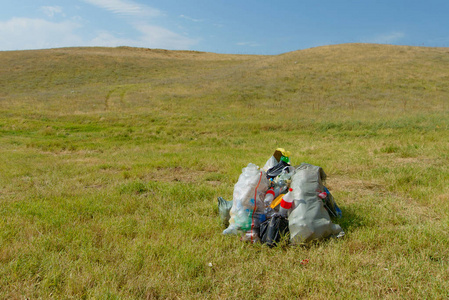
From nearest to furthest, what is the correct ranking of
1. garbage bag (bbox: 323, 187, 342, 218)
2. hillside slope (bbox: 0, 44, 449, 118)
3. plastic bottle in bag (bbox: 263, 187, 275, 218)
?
plastic bottle in bag (bbox: 263, 187, 275, 218) → garbage bag (bbox: 323, 187, 342, 218) → hillside slope (bbox: 0, 44, 449, 118)

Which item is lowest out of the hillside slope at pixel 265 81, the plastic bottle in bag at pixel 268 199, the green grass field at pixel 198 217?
the green grass field at pixel 198 217

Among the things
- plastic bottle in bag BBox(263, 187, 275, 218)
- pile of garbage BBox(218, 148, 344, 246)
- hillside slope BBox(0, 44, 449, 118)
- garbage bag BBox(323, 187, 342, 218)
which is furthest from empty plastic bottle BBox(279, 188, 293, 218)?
hillside slope BBox(0, 44, 449, 118)

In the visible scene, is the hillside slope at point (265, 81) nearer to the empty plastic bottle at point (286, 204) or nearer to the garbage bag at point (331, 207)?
the garbage bag at point (331, 207)

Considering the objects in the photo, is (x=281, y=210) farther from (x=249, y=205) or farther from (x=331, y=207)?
(x=331, y=207)

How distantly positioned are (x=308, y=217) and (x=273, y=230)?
41 cm

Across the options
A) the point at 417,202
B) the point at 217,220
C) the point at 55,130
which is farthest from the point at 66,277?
the point at 55,130

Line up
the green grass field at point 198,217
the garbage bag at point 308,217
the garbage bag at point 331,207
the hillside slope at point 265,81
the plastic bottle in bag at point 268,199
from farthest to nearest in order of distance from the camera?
the hillside slope at point 265,81
the garbage bag at point 331,207
the plastic bottle in bag at point 268,199
the garbage bag at point 308,217
the green grass field at point 198,217

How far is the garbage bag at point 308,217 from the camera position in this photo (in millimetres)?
3283

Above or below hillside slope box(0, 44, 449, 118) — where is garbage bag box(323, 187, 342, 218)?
below

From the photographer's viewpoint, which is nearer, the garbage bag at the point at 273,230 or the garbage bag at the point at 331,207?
the garbage bag at the point at 273,230

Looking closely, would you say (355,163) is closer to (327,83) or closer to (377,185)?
(377,185)

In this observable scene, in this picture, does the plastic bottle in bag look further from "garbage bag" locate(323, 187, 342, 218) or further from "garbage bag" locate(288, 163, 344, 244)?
"garbage bag" locate(323, 187, 342, 218)

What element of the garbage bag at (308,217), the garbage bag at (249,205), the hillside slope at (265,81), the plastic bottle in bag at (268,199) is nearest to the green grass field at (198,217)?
the garbage bag at (308,217)

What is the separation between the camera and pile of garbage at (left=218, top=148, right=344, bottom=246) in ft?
10.9
